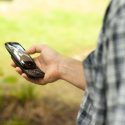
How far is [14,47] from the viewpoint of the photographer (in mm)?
1750

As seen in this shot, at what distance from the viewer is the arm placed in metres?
1.52

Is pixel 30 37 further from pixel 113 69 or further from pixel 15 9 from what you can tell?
pixel 113 69

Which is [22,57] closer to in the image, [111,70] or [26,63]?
[26,63]

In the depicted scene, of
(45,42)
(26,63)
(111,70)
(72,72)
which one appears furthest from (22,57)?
(45,42)

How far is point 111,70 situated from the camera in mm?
877

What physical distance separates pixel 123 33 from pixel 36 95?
2.22 m

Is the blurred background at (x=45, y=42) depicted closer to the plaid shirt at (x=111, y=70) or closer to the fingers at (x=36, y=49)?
the fingers at (x=36, y=49)

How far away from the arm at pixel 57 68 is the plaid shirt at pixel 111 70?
0.54m

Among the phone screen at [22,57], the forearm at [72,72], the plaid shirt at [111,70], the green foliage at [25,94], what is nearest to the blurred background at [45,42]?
the green foliage at [25,94]

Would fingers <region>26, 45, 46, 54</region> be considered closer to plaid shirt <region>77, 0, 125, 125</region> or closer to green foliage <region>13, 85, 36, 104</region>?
plaid shirt <region>77, 0, 125, 125</region>

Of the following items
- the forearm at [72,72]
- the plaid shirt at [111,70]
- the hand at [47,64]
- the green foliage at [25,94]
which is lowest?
the green foliage at [25,94]

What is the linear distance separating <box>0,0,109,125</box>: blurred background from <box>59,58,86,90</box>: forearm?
1467 millimetres

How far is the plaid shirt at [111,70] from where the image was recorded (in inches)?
34.0

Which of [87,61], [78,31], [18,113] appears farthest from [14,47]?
[78,31]
